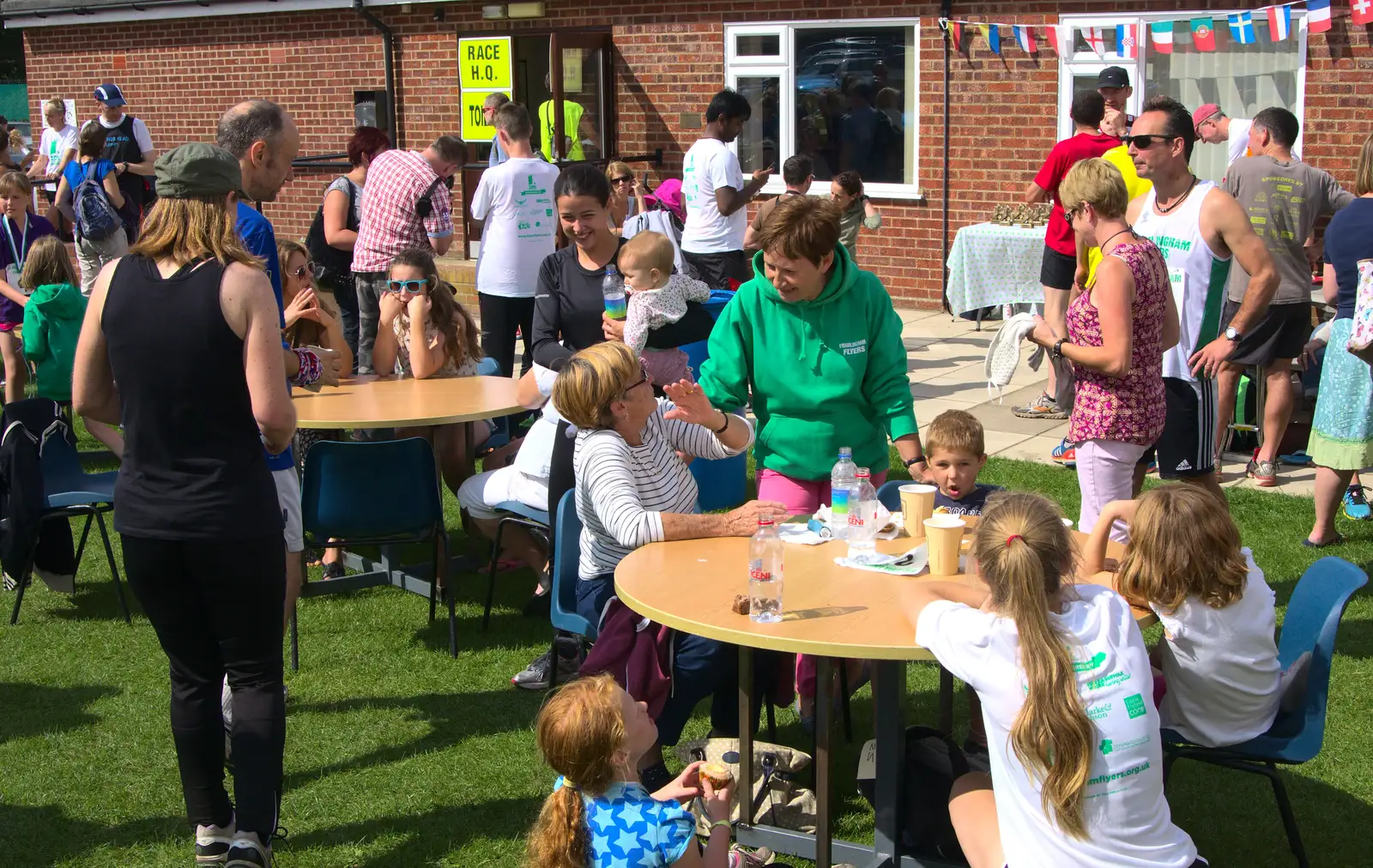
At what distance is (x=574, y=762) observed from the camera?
2.71 m

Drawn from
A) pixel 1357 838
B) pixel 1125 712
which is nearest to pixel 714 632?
pixel 1125 712

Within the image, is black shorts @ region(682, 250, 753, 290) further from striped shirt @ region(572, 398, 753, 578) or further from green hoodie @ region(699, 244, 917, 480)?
striped shirt @ region(572, 398, 753, 578)

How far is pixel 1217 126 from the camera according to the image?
30.1ft

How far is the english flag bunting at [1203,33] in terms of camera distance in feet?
33.3

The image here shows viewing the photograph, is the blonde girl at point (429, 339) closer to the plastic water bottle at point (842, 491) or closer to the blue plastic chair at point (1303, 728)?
the plastic water bottle at point (842, 491)

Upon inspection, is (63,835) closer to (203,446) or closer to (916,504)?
(203,446)

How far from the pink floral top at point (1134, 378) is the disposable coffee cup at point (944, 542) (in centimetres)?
126

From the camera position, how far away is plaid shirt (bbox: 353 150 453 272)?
25.6 ft

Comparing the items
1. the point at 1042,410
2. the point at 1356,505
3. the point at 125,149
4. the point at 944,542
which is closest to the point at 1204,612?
the point at 944,542

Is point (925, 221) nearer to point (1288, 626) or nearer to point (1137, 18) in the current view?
point (1137, 18)

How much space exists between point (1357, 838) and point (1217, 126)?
6.51 metres

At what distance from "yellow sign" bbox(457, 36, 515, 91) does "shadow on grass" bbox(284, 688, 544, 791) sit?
416 inches

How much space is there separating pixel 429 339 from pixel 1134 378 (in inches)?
125

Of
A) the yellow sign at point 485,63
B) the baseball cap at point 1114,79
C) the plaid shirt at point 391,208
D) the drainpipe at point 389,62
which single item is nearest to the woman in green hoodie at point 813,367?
the plaid shirt at point 391,208
